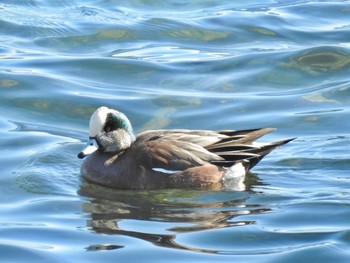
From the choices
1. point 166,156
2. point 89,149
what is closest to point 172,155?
point 166,156

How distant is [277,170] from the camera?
11766 mm

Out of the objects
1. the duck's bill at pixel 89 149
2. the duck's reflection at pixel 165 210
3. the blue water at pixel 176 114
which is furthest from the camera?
the duck's bill at pixel 89 149

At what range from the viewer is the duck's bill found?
37.8 feet

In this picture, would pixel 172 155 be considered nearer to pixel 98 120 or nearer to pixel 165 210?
pixel 98 120

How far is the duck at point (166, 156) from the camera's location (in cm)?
1141

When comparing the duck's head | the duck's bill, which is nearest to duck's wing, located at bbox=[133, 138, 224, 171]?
the duck's head

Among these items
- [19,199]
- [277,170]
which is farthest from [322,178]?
[19,199]

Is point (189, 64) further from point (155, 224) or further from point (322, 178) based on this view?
point (155, 224)

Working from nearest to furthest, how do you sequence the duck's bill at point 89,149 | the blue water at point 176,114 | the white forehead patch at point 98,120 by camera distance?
the blue water at point 176,114 → the duck's bill at point 89,149 → the white forehead patch at point 98,120

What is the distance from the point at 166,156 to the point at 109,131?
0.66 metres

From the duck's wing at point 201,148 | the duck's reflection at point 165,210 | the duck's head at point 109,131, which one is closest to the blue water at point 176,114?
the duck's reflection at point 165,210

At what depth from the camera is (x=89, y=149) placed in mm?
11602

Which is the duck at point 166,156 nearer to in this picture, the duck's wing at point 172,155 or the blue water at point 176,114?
the duck's wing at point 172,155

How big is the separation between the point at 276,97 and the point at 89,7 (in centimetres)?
601
